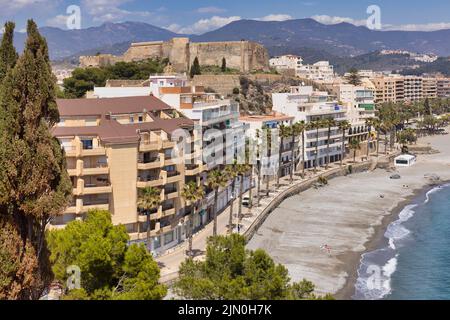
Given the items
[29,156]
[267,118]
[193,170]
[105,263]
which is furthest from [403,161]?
[29,156]

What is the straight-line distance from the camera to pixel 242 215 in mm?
66375

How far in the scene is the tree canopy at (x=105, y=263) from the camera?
24.9 m

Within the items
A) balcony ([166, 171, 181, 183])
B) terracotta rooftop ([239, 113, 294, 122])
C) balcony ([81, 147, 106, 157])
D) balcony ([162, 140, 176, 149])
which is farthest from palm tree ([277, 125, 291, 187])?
balcony ([81, 147, 106, 157])

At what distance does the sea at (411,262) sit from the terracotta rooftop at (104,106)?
88.4 feet

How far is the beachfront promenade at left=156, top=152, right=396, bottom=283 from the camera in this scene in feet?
157

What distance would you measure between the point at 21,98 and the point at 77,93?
79.2 metres

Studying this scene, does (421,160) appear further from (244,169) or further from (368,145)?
(244,169)

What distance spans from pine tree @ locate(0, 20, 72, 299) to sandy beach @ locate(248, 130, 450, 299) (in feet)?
88.1

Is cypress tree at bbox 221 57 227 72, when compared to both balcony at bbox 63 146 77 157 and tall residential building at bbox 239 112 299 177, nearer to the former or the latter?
tall residential building at bbox 239 112 299 177

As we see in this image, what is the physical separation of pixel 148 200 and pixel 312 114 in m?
64.3

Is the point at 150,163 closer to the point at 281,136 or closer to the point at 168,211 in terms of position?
the point at 168,211

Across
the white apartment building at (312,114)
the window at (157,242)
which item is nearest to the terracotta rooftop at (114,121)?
the window at (157,242)

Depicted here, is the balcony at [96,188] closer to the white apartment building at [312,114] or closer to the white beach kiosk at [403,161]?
the white apartment building at [312,114]
